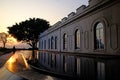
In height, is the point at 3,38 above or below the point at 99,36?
above

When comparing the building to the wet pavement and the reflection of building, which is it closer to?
the reflection of building

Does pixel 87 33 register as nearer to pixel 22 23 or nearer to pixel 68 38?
pixel 68 38

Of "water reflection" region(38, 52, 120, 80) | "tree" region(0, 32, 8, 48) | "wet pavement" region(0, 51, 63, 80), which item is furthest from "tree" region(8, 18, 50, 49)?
"wet pavement" region(0, 51, 63, 80)

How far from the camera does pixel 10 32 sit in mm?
67375

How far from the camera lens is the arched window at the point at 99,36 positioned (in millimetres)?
22719

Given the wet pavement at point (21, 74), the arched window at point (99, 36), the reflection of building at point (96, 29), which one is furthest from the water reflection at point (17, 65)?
the arched window at point (99, 36)

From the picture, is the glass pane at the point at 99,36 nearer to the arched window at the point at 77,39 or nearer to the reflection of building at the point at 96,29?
the reflection of building at the point at 96,29

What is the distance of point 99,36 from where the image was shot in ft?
76.7

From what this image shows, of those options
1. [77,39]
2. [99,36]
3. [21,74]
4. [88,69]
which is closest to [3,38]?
[77,39]

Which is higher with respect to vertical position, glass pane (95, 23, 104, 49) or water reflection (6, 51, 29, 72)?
glass pane (95, 23, 104, 49)

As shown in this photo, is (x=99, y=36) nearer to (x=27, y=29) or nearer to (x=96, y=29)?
(x=96, y=29)

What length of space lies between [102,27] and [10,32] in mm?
50191

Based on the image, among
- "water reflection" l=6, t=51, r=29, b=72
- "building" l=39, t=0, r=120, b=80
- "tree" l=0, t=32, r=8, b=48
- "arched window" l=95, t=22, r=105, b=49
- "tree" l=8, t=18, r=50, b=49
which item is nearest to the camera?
"water reflection" l=6, t=51, r=29, b=72

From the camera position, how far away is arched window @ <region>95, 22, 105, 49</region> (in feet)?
74.5
